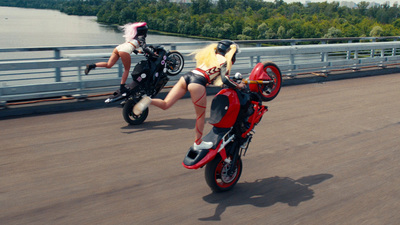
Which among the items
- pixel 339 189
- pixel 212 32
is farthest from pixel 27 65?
pixel 212 32

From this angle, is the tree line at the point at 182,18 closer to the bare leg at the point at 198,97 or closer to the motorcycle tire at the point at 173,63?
the motorcycle tire at the point at 173,63

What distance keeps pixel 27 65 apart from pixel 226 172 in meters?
6.23

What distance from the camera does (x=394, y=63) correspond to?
1947 cm

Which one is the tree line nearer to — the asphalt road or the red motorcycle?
the asphalt road

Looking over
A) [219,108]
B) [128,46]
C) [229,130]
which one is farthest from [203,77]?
[128,46]

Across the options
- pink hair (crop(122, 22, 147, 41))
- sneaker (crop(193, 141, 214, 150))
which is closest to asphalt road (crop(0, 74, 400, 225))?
sneaker (crop(193, 141, 214, 150))

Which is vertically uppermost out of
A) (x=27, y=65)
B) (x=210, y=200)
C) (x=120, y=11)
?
(x=120, y=11)

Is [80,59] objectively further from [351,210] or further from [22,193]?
[351,210]

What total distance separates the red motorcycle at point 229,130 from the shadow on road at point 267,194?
0.15 meters

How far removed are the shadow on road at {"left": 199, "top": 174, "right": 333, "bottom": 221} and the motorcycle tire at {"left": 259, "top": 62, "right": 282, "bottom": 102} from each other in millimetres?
1184

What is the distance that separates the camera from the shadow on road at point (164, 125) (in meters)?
8.71

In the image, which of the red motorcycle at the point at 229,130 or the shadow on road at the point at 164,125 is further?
the shadow on road at the point at 164,125

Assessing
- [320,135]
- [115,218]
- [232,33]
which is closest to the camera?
[115,218]

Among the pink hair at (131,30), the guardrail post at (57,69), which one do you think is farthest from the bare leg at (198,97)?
the guardrail post at (57,69)
